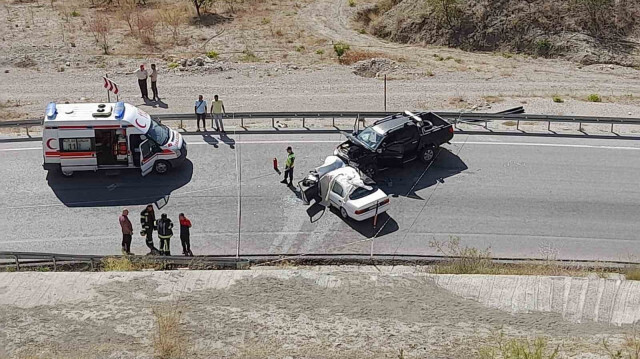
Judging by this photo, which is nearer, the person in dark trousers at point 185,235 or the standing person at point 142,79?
the person in dark trousers at point 185,235

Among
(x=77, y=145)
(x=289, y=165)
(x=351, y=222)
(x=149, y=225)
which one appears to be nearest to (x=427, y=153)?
(x=351, y=222)

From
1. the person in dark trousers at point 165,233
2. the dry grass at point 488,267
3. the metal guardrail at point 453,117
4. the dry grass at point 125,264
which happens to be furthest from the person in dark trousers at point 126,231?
the metal guardrail at point 453,117

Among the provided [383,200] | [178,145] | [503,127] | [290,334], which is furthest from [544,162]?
[290,334]

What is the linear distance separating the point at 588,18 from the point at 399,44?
9460 millimetres

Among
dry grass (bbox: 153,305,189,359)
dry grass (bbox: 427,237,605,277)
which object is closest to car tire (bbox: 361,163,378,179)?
dry grass (bbox: 427,237,605,277)

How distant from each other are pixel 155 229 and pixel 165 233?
453mm

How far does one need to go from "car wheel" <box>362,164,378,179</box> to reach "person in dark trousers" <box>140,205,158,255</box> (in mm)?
6327

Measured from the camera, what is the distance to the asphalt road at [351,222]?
61.1 feet

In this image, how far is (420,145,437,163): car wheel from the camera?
22.1 meters

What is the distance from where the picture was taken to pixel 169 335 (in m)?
12.8

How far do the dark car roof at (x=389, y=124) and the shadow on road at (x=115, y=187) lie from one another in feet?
18.6

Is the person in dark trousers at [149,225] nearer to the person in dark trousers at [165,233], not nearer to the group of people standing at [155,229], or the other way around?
the group of people standing at [155,229]

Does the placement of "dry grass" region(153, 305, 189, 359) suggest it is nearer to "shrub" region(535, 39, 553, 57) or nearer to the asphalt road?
the asphalt road

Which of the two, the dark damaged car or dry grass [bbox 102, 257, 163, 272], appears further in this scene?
the dark damaged car
